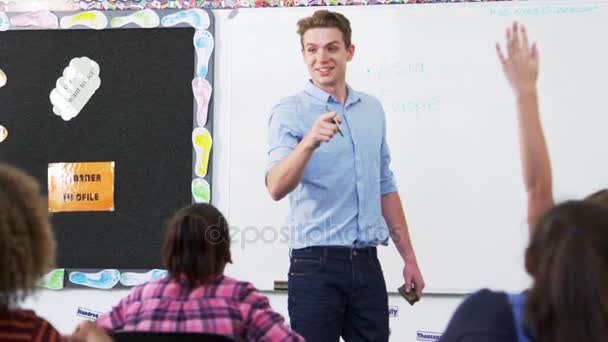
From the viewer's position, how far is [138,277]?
316 centimetres

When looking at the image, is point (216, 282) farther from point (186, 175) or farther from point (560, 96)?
point (560, 96)

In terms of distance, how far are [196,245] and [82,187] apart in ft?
5.97

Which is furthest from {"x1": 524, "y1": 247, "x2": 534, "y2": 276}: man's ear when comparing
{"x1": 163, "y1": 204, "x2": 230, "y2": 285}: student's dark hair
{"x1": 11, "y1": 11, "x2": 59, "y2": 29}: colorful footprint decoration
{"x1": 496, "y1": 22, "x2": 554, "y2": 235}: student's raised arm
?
{"x1": 11, "y1": 11, "x2": 59, "y2": 29}: colorful footprint decoration

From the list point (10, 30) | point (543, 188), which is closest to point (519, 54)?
point (543, 188)

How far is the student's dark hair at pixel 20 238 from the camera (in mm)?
1032

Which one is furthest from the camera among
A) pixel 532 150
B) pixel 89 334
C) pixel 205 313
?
pixel 205 313

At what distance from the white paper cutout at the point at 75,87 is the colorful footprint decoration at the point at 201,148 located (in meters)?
0.56

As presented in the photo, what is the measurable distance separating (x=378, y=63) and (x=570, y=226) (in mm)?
2369

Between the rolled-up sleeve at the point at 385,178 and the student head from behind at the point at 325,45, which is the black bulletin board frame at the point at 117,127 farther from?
the rolled-up sleeve at the point at 385,178

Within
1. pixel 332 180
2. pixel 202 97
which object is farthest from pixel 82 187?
pixel 332 180

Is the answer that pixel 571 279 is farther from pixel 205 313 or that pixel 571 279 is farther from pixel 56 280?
pixel 56 280

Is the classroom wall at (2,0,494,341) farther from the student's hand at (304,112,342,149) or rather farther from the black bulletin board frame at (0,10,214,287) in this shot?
the student's hand at (304,112,342,149)

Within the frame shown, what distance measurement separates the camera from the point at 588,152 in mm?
3053

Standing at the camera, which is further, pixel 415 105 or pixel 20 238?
pixel 415 105
